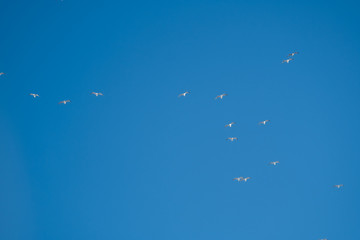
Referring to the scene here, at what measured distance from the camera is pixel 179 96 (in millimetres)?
20688

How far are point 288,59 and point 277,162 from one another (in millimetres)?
6076

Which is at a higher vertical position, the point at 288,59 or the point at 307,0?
the point at 307,0

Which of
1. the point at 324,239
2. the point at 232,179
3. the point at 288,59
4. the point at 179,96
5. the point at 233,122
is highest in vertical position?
the point at 288,59

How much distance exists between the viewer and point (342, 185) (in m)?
20.4

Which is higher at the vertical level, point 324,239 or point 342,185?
point 342,185

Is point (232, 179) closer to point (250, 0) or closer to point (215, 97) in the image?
point (215, 97)

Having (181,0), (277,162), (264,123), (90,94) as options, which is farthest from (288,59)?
(90,94)

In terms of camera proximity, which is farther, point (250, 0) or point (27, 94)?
point (250, 0)

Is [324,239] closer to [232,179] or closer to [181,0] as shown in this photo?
[232,179]

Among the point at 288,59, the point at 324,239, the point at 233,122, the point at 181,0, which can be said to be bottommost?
the point at 324,239

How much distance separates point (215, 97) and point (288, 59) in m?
4.83

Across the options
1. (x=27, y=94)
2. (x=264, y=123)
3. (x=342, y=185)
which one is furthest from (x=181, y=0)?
(x=342, y=185)

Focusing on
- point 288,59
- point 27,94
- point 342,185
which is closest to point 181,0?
point 288,59

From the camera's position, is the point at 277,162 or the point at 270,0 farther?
the point at 270,0
